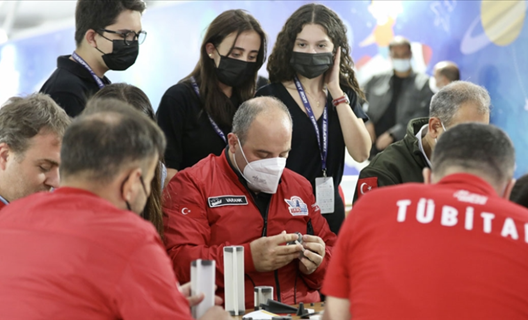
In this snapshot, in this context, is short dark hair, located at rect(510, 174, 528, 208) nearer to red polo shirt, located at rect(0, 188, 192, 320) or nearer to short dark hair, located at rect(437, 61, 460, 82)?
red polo shirt, located at rect(0, 188, 192, 320)

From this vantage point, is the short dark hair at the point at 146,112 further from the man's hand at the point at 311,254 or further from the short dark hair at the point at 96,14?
the short dark hair at the point at 96,14

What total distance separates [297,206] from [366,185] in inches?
16.3

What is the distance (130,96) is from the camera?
2900mm

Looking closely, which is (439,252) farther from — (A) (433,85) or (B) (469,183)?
(A) (433,85)

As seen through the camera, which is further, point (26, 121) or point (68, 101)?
point (68, 101)

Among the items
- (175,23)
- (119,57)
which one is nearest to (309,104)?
(119,57)

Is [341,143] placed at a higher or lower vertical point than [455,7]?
lower

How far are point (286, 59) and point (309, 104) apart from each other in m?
0.30

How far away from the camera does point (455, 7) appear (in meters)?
6.22

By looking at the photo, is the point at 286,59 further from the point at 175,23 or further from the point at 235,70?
the point at 175,23

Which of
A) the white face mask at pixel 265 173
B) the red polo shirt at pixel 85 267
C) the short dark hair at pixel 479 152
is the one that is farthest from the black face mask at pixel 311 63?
the red polo shirt at pixel 85 267

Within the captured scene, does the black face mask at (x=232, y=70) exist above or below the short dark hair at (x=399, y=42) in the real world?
below

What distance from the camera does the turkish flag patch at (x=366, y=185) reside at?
3398mm

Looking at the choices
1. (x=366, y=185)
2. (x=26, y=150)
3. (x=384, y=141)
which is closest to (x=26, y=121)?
(x=26, y=150)
